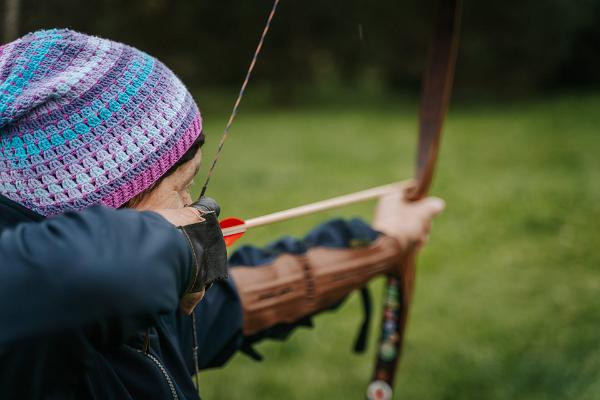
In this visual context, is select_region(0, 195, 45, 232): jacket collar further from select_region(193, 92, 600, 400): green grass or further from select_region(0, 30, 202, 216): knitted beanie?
select_region(193, 92, 600, 400): green grass

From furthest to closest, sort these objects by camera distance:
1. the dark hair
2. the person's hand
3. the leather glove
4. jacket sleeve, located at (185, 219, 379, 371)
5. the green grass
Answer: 1. the green grass
2. the person's hand
3. jacket sleeve, located at (185, 219, 379, 371)
4. the dark hair
5. the leather glove

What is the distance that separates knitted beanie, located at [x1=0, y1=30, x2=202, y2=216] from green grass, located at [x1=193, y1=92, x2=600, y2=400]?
1.78 m

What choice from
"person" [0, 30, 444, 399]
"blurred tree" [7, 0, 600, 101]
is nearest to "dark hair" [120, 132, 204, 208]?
"person" [0, 30, 444, 399]

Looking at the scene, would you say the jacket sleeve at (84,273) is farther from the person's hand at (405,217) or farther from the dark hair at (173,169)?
the person's hand at (405,217)

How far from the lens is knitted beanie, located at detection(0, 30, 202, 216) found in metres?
0.92

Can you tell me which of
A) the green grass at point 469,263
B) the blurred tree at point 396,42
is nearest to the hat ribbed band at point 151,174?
the green grass at point 469,263

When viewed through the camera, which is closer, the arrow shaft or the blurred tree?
the arrow shaft

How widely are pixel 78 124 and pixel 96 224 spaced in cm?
21

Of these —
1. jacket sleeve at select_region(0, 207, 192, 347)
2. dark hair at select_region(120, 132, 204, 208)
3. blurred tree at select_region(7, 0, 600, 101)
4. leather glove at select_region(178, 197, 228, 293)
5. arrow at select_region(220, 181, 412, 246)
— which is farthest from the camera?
blurred tree at select_region(7, 0, 600, 101)

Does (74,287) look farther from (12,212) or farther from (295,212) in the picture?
(295,212)

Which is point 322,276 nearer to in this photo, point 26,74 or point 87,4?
point 26,74

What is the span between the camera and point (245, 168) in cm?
710

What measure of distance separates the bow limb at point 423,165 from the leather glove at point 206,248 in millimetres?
926

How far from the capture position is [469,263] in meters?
4.03
